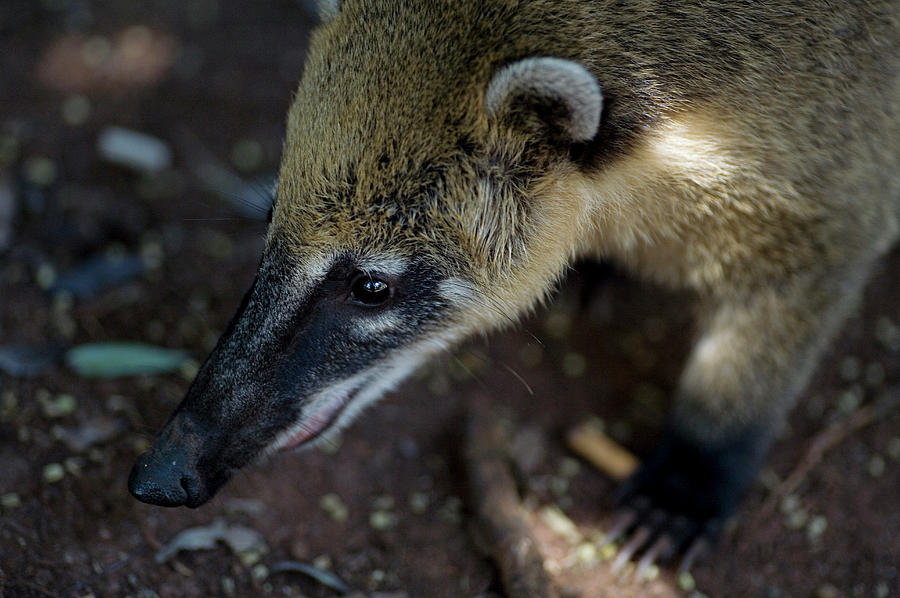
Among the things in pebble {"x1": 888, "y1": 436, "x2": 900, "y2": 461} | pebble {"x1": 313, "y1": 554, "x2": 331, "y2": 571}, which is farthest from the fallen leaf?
pebble {"x1": 888, "y1": 436, "x2": 900, "y2": 461}

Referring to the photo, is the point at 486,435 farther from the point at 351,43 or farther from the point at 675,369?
the point at 351,43

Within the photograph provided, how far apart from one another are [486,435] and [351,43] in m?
1.56

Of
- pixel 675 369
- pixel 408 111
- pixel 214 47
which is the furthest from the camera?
pixel 214 47

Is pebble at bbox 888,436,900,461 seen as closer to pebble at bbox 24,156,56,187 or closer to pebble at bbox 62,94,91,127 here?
pebble at bbox 24,156,56,187

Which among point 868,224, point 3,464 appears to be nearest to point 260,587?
point 3,464

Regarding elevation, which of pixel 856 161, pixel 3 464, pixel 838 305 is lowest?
pixel 3 464

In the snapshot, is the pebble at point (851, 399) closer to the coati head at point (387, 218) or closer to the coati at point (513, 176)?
the coati at point (513, 176)

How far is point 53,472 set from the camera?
282 centimetres

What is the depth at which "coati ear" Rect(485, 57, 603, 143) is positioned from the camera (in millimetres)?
2150

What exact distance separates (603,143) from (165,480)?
1553 millimetres

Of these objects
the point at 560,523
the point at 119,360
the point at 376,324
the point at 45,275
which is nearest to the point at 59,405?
the point at 119,360

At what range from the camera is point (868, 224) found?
2842mm

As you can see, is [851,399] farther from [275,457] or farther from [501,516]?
[275,457]

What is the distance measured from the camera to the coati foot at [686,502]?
307cm
